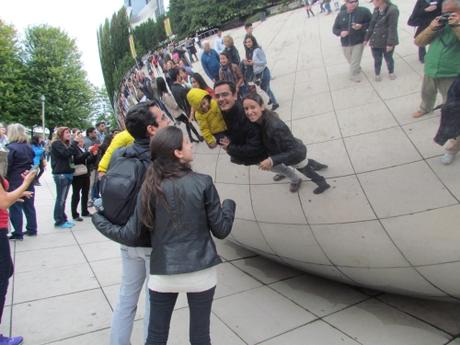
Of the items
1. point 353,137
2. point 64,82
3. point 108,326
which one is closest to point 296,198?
point 353,137

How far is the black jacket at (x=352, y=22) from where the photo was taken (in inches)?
103

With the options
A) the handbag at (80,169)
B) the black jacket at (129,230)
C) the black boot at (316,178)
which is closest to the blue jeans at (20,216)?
the handbag at (80,169)

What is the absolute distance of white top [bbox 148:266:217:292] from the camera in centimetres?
221

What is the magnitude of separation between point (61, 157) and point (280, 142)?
5042mm

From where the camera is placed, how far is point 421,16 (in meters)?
2.45

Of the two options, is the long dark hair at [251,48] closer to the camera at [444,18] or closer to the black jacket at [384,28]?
the black jacket at [384,28]

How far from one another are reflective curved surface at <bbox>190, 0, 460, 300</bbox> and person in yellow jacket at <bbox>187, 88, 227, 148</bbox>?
15 centimetres

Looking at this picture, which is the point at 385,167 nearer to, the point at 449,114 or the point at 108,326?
the point at 449,114

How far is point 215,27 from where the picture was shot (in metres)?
3.10

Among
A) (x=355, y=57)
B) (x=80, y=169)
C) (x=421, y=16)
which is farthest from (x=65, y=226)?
(x=421, y=16)

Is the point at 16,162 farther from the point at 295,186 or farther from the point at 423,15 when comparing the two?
the point at 423,15

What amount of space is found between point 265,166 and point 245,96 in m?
0.51

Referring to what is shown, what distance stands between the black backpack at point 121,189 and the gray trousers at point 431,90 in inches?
68.2

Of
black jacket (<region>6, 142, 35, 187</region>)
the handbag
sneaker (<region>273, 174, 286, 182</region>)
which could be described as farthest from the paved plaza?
the handbag
